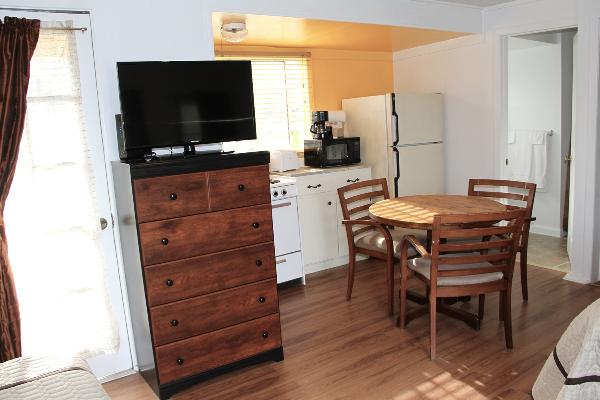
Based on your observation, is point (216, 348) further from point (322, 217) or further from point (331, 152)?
point (331, 152)

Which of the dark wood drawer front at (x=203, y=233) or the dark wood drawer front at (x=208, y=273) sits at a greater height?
the dark wood drawer front at (x=203, y=233)

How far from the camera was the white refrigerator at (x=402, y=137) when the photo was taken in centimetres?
476

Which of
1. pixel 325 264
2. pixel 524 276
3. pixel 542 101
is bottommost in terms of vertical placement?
pixel 325 264

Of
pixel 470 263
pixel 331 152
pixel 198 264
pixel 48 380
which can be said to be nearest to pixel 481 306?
pixel 470 263

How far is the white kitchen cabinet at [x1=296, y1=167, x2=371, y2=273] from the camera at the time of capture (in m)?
4.49

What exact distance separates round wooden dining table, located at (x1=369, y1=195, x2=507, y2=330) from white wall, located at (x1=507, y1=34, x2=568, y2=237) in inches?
91.6

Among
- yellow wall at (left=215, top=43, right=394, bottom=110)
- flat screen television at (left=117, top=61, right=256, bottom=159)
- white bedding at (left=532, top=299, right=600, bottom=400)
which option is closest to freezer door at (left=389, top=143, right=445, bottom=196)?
yellow wall at (left=215, top=43, right=394, bottom=110)

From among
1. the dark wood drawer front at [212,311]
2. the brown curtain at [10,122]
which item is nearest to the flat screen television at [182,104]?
the brown curtain at [10,122]

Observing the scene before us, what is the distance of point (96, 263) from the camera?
9.20 feet

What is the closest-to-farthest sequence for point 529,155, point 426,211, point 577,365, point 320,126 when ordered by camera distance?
1. point 577,365
2. point 426,211
3. point 320,126
4. point 529,155

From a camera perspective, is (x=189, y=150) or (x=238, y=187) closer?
(x=238, y=187)

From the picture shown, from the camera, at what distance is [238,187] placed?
2758 mm

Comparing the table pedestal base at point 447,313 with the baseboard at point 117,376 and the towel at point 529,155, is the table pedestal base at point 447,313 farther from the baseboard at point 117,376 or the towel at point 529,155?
the towel at point 529,155

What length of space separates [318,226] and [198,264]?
206cm
